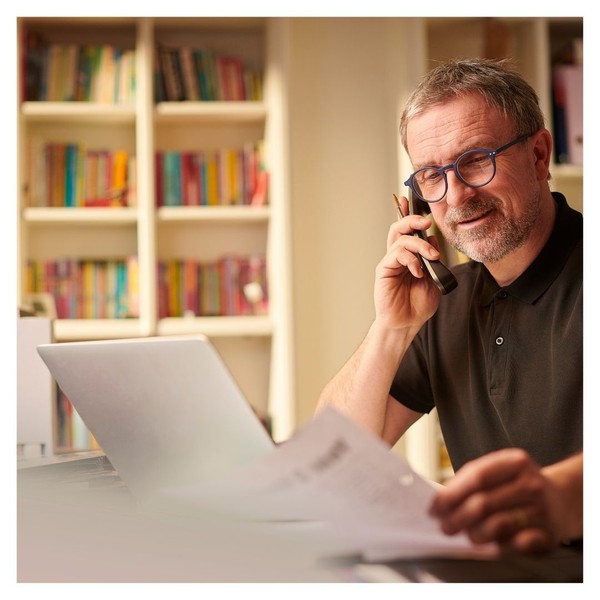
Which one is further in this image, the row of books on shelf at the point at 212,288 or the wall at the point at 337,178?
the wall at the point at 337,178

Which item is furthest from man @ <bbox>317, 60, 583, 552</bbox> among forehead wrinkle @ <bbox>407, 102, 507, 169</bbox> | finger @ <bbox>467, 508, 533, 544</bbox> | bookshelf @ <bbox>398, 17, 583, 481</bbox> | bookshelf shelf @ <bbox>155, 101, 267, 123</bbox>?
bookshelf shelf @ <bbox>155, 101, 267, 123</bbox>

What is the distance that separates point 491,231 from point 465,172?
0.10m

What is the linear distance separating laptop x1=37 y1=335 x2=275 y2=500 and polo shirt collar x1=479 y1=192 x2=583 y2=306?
683 mm

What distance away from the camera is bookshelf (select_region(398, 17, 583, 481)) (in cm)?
296

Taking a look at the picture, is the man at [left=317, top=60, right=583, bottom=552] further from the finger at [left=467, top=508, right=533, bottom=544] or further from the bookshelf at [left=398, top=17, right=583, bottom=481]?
the bookshelf at [left=398, top=17, right=583, bottom=481]

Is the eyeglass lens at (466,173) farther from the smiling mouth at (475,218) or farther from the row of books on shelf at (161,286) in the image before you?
the row of books on shelf at (161,286)

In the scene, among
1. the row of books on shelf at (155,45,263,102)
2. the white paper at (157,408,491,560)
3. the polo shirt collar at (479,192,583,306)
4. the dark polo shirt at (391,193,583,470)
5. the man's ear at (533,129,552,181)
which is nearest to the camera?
the white paper at (157,408,491,560)

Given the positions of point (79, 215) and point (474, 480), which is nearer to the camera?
point (474, 480)

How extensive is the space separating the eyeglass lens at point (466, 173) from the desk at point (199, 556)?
72 centimetres

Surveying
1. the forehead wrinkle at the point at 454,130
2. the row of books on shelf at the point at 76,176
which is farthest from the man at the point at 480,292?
the row of books on shelf at the point at 76,176

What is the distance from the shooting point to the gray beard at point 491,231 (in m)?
1.25

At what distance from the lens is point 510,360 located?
1.20 meters

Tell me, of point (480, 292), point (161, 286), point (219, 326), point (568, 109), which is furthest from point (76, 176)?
point (480, 292)

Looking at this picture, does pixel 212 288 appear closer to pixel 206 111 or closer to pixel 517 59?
pixel 206 111
